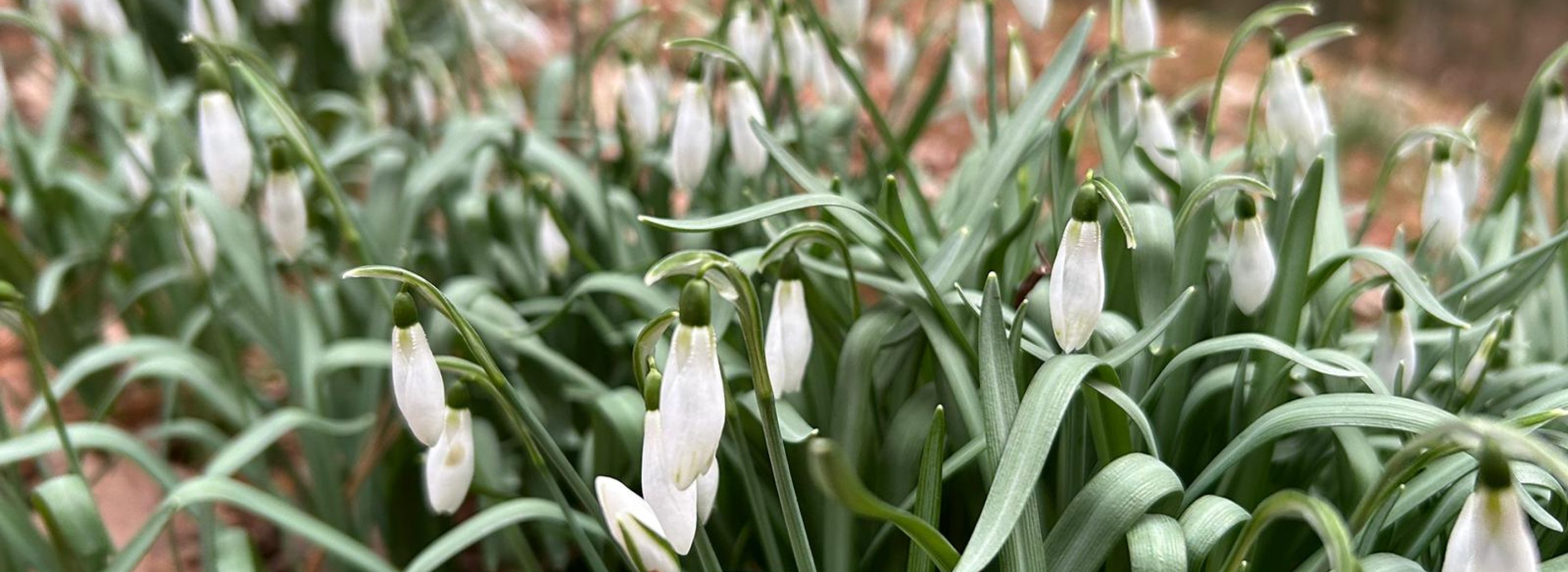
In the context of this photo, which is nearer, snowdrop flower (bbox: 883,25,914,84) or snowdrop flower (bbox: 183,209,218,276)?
snowdrop flower (bbox: 183,209,218,276)

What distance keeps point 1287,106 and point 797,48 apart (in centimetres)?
92

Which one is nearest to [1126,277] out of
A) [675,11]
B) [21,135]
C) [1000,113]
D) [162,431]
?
[162,431]

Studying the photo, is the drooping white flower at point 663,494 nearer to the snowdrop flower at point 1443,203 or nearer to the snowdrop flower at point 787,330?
the snowdrop flower at point 787,330

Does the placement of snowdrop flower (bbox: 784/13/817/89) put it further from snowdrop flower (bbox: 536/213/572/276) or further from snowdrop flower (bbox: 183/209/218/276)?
snowdrop flower (bbox: 183/209/218/276)

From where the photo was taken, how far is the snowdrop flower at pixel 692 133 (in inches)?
70.7

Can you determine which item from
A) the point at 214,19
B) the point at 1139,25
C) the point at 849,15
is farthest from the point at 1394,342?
the point at 214,19

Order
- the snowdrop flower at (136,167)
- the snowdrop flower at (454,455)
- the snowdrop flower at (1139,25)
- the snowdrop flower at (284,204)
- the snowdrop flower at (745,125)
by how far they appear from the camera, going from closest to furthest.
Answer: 1. the snowdrop flower at (454,455)
2. the snowdrop flower at (284,204)
3. the snowdrop flower at (745,125)
4. the snowdrop flower at (1139,25)
5. the snowdrop flower at (136,167)

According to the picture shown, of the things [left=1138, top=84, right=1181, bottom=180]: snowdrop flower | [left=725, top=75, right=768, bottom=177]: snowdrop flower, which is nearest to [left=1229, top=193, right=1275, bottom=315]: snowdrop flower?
[left=1138, top=84, right=1181, bottom=180]: snowdrop flower

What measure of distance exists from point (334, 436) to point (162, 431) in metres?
0.31

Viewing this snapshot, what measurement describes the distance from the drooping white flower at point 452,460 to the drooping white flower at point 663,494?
0.30 m

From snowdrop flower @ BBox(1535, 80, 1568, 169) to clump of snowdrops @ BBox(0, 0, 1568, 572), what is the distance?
0.01 meters

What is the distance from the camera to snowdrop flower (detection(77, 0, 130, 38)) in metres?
2.39

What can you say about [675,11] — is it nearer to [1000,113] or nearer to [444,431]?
[1000,113]

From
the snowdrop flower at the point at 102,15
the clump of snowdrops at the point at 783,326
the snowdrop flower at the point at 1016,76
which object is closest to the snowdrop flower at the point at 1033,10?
the clump of snowdrops at the point at 783,326
